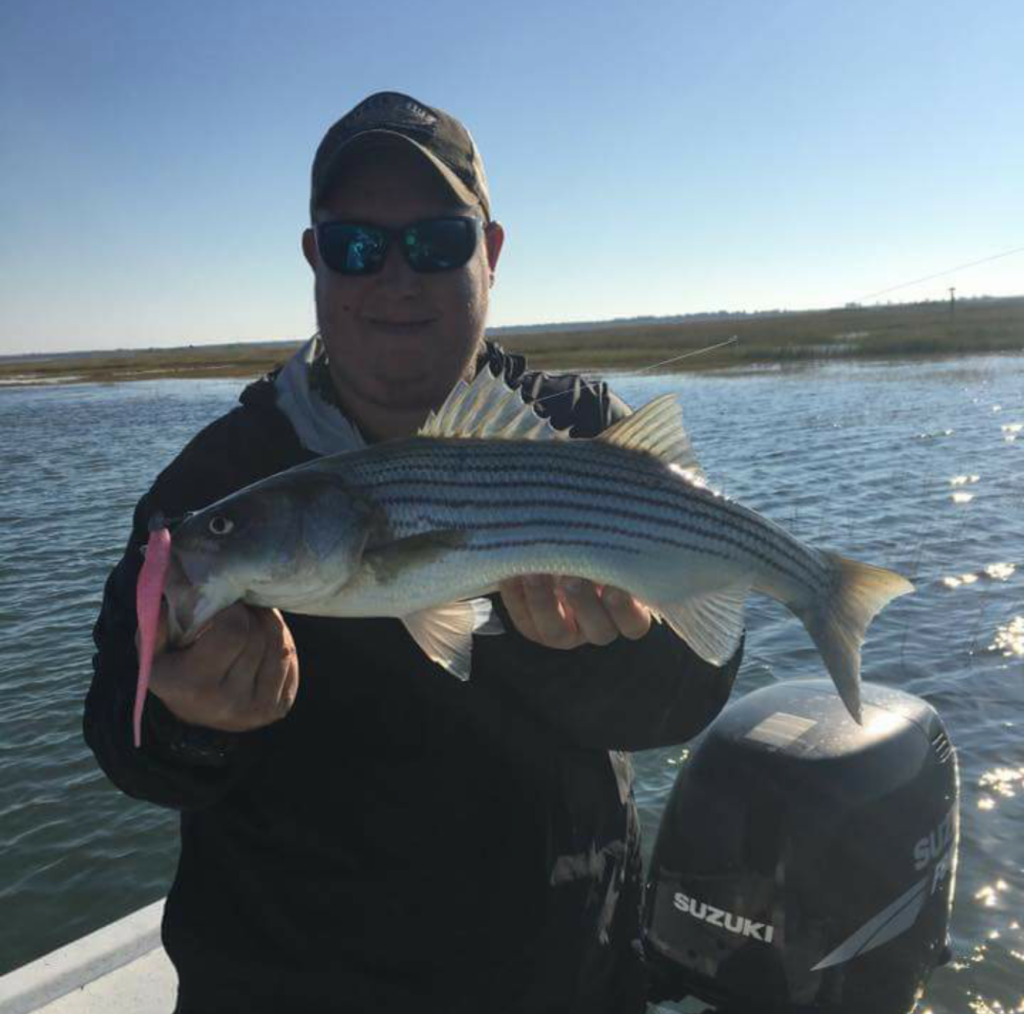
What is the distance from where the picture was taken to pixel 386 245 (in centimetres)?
364

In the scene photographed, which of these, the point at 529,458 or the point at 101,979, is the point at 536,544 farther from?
the point at 101,979

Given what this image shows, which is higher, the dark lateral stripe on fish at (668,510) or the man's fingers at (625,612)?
the dark lateral stripe on fish at (668,510)

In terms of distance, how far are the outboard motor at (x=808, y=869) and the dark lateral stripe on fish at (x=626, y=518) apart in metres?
1.15

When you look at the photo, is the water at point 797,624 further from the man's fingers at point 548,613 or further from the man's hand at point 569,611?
the man's fingers at point 548,613

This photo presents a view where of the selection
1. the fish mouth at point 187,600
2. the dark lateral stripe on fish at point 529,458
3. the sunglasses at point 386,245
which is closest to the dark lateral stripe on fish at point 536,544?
the dark lateral stripe on fish at point 529,458

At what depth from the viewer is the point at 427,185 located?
12.1 feet

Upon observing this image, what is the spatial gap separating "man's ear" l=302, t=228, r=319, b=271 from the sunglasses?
20 cm

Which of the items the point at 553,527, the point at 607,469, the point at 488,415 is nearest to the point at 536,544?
the point at 553,527

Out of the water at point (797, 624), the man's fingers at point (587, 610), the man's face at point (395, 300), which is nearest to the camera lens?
the man's fingers at point (587, 610)

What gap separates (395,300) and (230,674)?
5.49ft

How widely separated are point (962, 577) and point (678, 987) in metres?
11.1

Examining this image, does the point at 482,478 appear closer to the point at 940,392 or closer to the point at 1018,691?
the point at 1018,691

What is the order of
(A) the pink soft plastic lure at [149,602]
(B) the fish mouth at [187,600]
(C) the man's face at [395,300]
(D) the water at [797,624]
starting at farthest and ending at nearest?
(D) the water at [797,624]
(C) the man's face at [395,300]
(B) the fish mouth at [187,600]
(A) the pink soft plastic lure at [149,602]

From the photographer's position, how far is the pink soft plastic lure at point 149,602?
257cm
